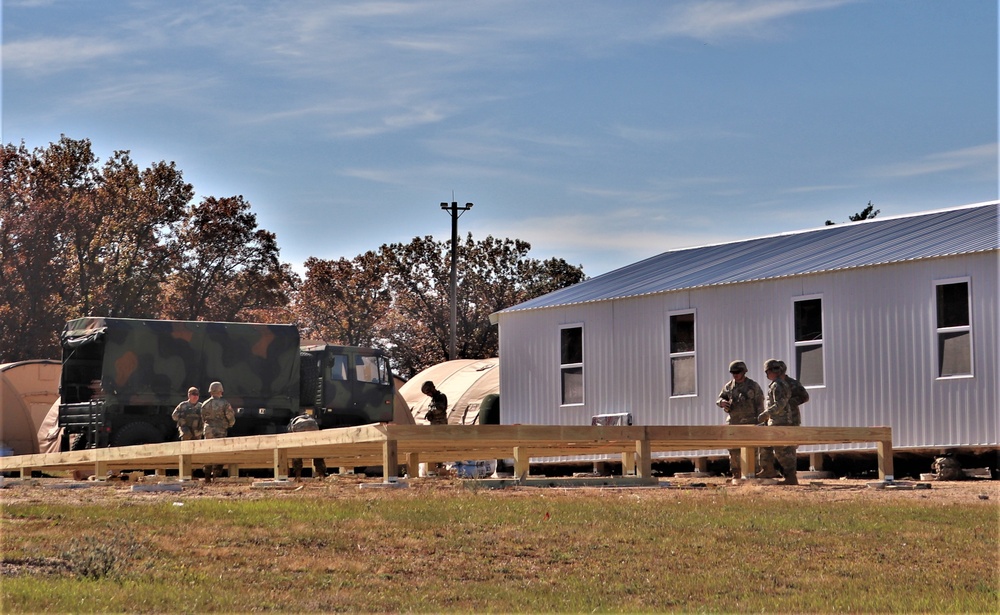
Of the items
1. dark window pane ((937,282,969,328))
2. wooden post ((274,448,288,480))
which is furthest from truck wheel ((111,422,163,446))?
dark window pane ((937,282,969,328))

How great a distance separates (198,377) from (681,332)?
9368 mm

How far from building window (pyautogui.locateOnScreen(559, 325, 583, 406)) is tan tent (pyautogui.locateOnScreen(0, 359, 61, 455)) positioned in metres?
12.4

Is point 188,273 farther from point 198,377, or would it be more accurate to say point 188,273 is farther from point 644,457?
point 644,457

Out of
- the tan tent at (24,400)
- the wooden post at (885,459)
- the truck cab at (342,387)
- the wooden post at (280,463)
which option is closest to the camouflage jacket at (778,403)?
the wooden post at (885,459)

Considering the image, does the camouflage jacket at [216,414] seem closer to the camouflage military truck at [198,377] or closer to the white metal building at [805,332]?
the camouflage military truck at [198,377]

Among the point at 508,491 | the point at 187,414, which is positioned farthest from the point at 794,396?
the point at 187,414

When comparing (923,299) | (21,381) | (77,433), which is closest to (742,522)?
(923,299)

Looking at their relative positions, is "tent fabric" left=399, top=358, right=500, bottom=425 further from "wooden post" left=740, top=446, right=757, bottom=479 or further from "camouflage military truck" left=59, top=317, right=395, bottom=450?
"wooden post" left=740, top=446, right=757, bottom=479

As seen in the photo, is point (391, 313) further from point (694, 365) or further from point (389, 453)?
point (389, 453)

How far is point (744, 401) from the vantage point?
63.3ft

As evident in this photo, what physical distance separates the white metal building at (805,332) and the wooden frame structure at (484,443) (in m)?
2.44

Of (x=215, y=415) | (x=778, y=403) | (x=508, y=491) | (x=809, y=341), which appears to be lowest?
(x=508, y=491)

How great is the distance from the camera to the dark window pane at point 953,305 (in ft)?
69.2

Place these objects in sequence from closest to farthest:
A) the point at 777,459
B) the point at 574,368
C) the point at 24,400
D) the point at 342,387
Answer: the point at 777,459, the point at 574,368, the point at 342,387, the point at 24,400
